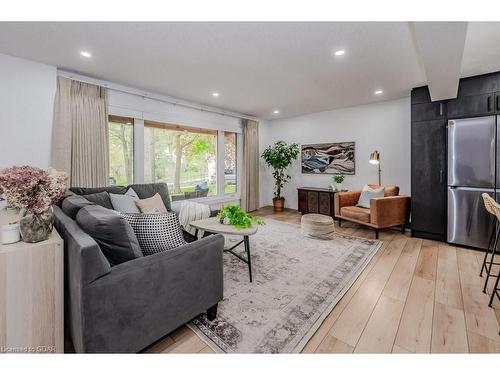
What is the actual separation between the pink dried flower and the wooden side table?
23 centimetres

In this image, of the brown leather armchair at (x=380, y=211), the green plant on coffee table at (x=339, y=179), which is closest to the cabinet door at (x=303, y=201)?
the green plant on coffee table at (x=339, y=179)

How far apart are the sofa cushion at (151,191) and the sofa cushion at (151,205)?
0.21m

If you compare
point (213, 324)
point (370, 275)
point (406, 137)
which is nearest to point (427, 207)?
point (406, 137)

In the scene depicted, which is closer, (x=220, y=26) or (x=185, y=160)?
(x=220, y=26)

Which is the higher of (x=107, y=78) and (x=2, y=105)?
(x=107, y=78)

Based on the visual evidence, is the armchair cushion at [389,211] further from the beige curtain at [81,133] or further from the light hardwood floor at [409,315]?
the beige curtain at [81,133]

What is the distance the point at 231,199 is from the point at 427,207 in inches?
153

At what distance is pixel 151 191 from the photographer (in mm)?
3721

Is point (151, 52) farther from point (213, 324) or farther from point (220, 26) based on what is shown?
point (213, 324)

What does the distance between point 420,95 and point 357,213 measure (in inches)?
84.1

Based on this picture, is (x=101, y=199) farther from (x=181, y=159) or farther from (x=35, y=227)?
(x=181, y=159)

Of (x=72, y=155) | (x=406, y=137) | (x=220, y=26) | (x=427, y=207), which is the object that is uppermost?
(x=220, y=26)

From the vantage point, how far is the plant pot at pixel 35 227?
134cm

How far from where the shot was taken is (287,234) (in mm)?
4012
